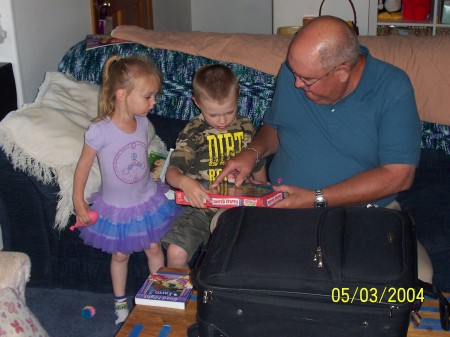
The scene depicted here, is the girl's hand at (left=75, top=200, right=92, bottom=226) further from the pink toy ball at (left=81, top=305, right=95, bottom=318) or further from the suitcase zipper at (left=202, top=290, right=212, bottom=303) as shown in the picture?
the suitcase zipper at (left=202, top=290, right=212, bottom=303)

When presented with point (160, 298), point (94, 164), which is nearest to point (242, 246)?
point (160, 298)

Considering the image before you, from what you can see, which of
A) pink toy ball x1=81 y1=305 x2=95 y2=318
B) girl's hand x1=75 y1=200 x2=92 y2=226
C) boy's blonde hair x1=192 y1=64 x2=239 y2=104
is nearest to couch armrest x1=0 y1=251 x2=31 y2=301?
girl's hand x1=75 y1=200 x2=92 y2=226

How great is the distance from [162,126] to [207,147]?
1.66ft

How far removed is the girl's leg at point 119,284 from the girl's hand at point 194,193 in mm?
449

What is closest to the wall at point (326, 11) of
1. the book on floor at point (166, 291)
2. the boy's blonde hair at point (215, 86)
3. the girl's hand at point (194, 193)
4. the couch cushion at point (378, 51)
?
the couch cushion at point (378, 51)

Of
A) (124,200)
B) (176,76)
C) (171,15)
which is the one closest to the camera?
(124,200)

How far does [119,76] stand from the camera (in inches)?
73.6

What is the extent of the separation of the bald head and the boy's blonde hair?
0.31 m

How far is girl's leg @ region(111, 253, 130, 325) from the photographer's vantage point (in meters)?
2.09

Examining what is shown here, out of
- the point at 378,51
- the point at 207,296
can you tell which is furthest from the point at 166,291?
the point at 378,51

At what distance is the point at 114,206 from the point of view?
1.97 m

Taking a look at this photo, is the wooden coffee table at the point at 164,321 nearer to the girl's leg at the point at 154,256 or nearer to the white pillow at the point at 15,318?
the white pillow at the point at 15,318

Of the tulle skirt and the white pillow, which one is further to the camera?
the tulle skirt

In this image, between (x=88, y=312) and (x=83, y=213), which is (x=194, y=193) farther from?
(x=88, y=312)
